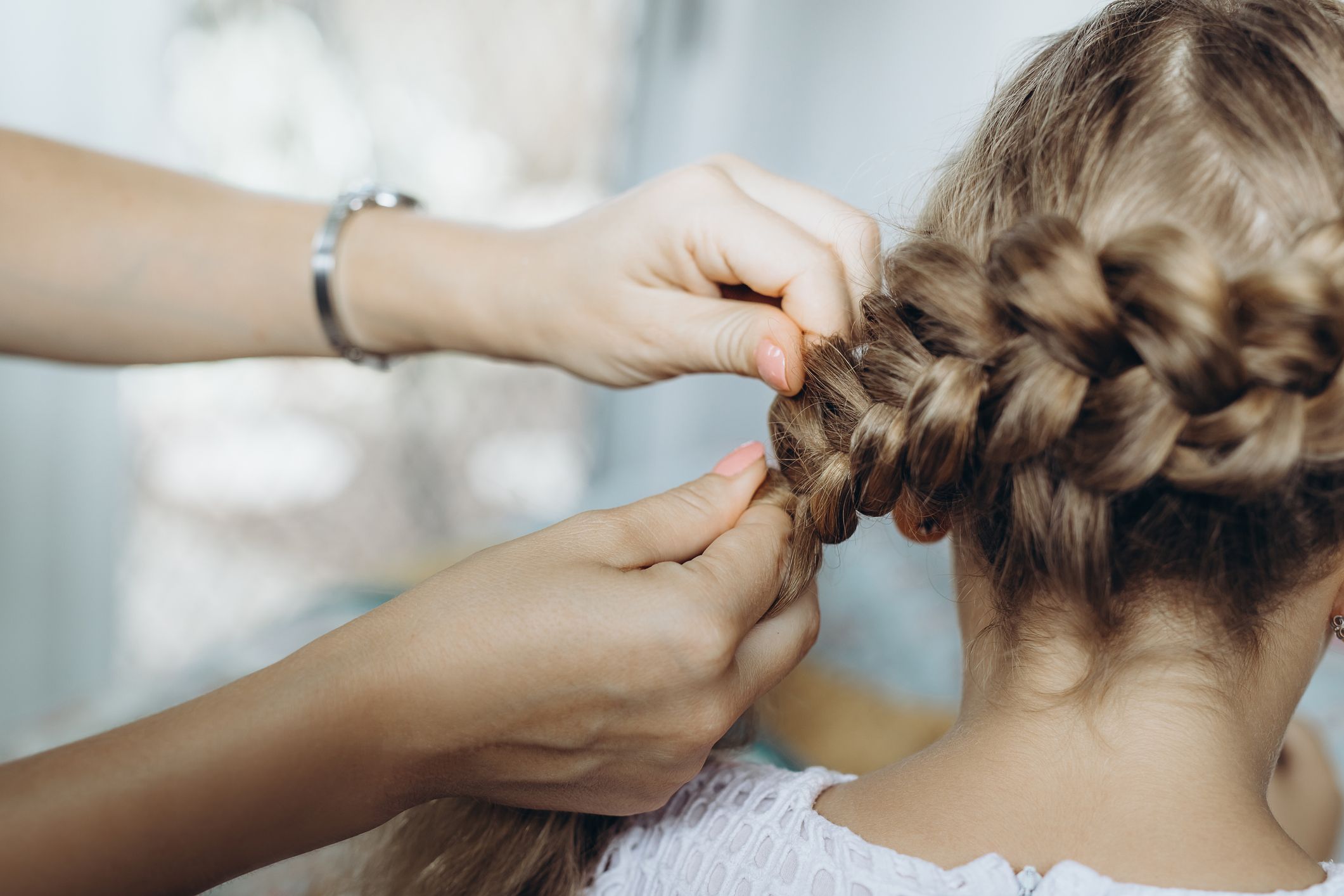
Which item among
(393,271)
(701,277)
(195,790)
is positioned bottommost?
(195,790)

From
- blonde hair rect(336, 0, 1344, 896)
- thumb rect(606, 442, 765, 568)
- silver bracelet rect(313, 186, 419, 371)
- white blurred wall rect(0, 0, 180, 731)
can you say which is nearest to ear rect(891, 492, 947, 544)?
blonde hair rect(336, 0, 1344, 896)

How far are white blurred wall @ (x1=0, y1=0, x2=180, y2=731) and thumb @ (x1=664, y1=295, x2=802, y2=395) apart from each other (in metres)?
1.32

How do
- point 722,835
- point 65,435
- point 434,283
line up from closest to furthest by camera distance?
point 722,835
point 434,283
point 65,435

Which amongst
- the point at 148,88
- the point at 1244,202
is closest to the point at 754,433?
the point at 148,88

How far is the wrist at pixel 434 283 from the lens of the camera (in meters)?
0.95

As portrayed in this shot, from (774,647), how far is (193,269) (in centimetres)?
73

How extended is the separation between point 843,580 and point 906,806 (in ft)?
3.41

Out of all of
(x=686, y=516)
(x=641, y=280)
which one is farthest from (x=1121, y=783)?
(x=641, y=280)

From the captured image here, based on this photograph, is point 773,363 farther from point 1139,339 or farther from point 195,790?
point 195,790

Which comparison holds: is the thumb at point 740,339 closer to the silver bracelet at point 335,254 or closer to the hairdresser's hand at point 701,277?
the hairdresser's hand at point 701,277

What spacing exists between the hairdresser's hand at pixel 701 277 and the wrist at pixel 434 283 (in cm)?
3

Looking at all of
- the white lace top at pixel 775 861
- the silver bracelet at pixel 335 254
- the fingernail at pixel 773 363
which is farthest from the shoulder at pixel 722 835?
the silver bracelet at pixel 335 254

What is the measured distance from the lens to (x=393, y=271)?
98cm

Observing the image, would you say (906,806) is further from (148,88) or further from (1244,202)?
(148,88)
